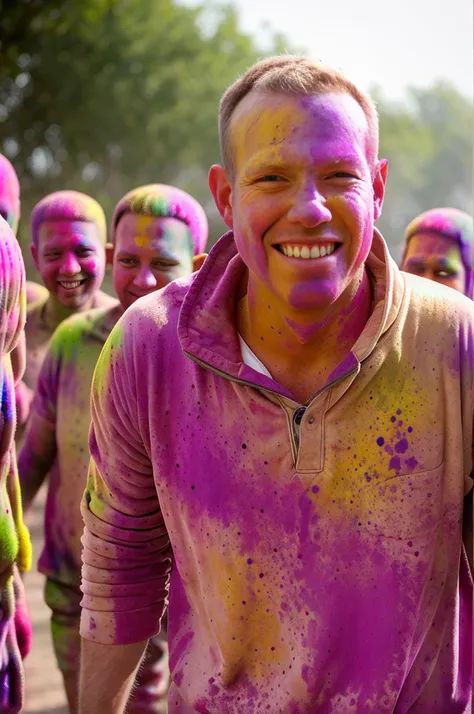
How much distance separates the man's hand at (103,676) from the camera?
2.52 metres

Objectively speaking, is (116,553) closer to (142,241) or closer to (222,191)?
(222,191)

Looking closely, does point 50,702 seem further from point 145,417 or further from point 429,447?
point 429,447

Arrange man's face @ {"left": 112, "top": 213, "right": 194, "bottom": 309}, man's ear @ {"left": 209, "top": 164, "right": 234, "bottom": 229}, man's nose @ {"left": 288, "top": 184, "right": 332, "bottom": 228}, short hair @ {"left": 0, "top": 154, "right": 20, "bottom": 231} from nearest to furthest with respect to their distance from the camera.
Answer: man's nose @ {"left": 288, "top": 184, "right": 332, "bottom": 228}, man's ear @ {"left": 209, "top": 164, "right": 234, "bottom": 229}, short hair @ {"left": 0, "top": 154, "right": 20, "bottom": 231}, man's face @ {"left": 112, "top": 213, "right": 194, "bottom": 309}

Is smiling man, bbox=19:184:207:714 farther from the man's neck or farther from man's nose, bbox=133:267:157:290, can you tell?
the man's neck

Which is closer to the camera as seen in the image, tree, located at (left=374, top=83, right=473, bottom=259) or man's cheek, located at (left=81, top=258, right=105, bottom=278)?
man's cheek, located at (left=81, top=258, right=105, bottom=278)

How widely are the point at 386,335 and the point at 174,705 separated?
1053mm

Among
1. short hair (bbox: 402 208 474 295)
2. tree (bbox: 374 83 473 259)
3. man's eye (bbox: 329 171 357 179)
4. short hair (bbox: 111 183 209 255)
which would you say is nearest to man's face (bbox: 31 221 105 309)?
short hair (bbox: 111 183 209 255)

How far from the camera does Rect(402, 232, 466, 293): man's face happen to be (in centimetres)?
468

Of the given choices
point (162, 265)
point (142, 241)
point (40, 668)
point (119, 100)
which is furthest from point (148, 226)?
point (119, 100)

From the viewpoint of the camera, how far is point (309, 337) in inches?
84.2

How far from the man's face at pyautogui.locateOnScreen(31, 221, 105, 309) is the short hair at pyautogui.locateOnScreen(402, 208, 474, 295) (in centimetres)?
155

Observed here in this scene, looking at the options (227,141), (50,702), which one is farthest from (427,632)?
(50,702)

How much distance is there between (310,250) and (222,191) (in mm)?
356

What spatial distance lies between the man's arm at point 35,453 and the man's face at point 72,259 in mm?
744
